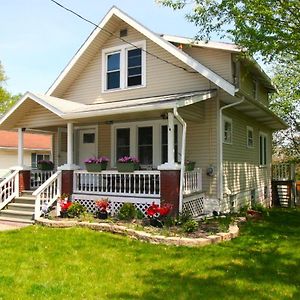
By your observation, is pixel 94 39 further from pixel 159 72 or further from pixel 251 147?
pixel 251 147

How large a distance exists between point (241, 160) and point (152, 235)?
302 inches

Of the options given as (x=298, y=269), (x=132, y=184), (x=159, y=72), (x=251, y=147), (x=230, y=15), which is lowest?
(x=298, y=269)

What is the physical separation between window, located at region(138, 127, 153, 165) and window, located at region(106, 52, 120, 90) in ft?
7.20

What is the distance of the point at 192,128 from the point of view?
13.4 m

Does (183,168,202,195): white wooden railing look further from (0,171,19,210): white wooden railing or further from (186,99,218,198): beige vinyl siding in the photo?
(0,171,19,210): white wooden railing

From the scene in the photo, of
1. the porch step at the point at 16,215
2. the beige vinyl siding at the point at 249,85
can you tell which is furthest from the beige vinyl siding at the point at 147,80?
the porch step at the point at 16,215

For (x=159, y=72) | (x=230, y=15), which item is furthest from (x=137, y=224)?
(x=230, y=15)

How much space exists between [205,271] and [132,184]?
5800 millimetres

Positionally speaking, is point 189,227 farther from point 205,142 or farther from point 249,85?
point 249,85

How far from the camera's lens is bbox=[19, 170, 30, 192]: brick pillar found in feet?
45.8

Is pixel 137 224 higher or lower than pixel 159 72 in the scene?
lower

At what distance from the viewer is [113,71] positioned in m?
15.1

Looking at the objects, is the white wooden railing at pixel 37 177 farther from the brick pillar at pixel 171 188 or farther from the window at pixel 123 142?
the brick pillar at pixel 171 188

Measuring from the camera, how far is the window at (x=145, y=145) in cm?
1413
